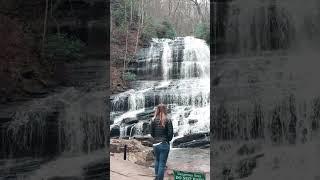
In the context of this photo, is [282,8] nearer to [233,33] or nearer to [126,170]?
[233,33]

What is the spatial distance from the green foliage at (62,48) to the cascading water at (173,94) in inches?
187

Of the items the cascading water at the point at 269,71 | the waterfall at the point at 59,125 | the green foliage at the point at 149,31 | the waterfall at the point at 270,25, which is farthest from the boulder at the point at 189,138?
the waterfall at the point at 59,125

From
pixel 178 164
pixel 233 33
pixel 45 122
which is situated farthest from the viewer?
pixel 178 164

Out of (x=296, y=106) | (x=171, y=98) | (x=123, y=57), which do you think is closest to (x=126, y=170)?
(x=171, y=98)

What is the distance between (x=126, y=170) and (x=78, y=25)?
5.02m

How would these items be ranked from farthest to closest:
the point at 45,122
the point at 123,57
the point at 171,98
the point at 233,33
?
the point at 123,57, the point at 171,98, the point at 233,33, the point at 45,122

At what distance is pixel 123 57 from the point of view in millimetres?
12016

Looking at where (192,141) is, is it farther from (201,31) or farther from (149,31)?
(149,31)

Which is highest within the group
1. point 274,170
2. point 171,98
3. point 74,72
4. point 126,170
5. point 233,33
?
point 233,33

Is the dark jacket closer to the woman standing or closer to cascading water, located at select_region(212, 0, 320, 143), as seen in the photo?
the woman standing

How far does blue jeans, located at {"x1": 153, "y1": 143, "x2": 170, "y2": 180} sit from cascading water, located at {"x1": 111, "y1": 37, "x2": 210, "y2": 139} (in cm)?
168

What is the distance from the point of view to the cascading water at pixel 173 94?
11.0m

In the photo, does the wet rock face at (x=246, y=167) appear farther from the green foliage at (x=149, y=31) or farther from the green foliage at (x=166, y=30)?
the green foliage at (x=149, y=31)

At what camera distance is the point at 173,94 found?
431 inches
